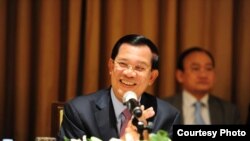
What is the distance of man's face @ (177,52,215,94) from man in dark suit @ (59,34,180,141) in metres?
0.93

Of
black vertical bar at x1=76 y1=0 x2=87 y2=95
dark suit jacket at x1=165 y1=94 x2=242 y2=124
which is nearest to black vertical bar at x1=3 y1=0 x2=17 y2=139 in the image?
black vertical bar at x1=76 y1=0 x2=87 y2=95

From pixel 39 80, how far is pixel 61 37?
36 centimetres

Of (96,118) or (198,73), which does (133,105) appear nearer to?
(96,118)

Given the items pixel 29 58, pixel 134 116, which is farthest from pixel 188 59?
pixel 134 116

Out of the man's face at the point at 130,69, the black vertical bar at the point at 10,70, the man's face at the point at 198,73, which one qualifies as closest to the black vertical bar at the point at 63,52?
the black vertical bar at the point at 10,70

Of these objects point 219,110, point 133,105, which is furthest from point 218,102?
point 133,105

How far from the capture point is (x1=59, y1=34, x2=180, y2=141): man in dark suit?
82.5 inches

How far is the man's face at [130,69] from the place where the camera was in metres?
2.15

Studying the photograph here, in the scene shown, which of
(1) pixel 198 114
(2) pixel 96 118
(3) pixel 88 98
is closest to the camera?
(2) pixel 96 118

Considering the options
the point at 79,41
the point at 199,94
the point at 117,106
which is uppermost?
the point at 79,41

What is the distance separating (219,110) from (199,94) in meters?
0.18

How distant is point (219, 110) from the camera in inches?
125

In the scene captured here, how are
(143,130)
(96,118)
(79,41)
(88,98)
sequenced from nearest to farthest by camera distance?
(143,130) → (96,118) → (88,98) → (79,41)

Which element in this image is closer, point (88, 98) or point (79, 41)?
→ point (88, 98)
